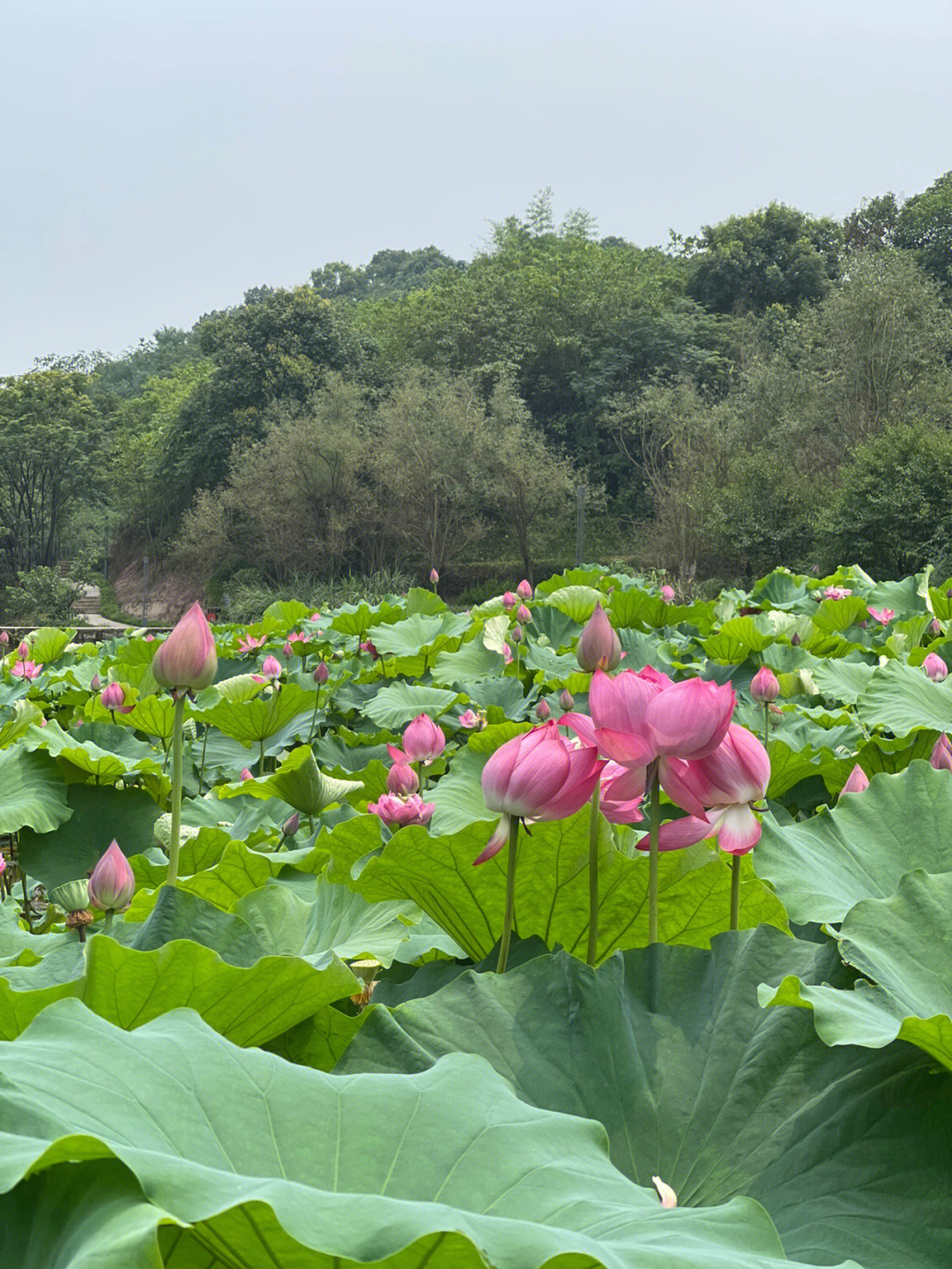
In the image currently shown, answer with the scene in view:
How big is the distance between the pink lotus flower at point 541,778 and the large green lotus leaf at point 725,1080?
0.09m

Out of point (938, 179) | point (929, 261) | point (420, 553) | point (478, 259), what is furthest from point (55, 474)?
point (938, 179)

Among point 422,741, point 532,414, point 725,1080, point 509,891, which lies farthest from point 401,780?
point 532,414

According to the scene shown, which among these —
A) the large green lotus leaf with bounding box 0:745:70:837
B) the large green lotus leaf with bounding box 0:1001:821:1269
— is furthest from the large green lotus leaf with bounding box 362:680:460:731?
the large green lotus leaf with bounding box 0:1001:821:1269

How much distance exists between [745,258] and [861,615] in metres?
28.0

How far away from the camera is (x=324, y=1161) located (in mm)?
397

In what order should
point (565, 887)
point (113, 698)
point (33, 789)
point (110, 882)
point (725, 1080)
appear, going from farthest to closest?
point (113, 698)
point (33, 789)
point (110, 882)
point (565, 887)
point (725, 1080)

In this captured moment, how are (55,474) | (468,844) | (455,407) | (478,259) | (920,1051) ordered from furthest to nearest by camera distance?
(478,259) → (55,474) → (455,407) → (468,844) → (920,1051)

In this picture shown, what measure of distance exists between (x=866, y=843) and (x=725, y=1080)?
1.20ft

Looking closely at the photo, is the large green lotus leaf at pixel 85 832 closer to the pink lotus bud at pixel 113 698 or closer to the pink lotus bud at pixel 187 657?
the pink lotus bud at pixel 113 698

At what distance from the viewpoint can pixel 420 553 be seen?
2186 cm

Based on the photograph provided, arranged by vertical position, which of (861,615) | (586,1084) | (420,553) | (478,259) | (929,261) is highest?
(478,259)

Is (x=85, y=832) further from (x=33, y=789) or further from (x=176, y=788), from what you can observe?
(x=176, y=788)

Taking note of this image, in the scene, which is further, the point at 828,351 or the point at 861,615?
the point at 828,351

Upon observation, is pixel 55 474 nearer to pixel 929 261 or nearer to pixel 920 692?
pixel 929 261
